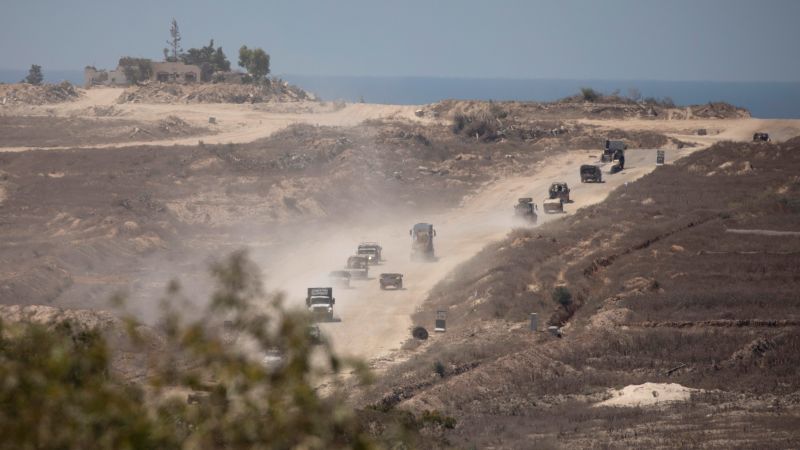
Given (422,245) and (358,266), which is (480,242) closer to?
(422,245)

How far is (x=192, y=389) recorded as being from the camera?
8383 millimetres

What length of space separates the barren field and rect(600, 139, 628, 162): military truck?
4.94ft

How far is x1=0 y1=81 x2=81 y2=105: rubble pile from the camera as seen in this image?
117m

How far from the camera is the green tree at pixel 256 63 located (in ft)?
429

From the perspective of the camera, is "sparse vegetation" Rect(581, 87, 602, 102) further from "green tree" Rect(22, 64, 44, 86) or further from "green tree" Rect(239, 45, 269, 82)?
"green tree" Rect(22, 64, 44, 86)

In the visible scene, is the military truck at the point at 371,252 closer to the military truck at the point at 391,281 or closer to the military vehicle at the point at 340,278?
the military vehicle at the point at 340,278

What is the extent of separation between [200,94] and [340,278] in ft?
246

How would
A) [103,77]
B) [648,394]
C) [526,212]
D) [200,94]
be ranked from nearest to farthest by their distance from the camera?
[648,394] < [526,212] < [200,94] < [103,77]

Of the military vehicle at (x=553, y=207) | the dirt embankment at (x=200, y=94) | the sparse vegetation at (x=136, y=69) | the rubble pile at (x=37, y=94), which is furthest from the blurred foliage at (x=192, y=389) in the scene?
the sparse vegetation at (x=136, y=69)

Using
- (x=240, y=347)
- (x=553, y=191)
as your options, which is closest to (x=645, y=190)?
(x=553, y=191)

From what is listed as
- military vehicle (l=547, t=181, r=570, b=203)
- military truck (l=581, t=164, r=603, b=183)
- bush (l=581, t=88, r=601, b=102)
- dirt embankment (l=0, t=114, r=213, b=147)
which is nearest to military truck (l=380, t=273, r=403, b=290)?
military vehicle (l=547, t=181, r=570, b=203)

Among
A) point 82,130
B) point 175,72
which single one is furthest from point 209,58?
point 82,130

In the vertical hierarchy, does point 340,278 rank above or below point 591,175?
below

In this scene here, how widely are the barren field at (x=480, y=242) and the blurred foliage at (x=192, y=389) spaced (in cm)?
1257
